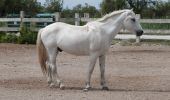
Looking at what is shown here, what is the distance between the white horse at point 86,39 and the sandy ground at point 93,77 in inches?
19.2

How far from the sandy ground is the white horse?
0.49 meters

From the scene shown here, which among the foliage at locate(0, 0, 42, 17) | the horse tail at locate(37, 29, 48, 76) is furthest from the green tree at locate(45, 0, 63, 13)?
the horse tail at locate(37, 29, 48, 76)

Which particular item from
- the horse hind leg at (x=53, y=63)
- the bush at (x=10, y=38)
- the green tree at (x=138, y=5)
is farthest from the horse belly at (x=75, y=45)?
the green tree at (x=138, y=5)

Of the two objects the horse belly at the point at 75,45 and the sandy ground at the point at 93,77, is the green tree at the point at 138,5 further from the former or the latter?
the horse belly at the point at 75,45

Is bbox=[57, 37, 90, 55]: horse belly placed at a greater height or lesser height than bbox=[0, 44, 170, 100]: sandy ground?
greater

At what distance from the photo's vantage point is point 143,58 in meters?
17.6

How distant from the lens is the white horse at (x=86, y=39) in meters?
10.6

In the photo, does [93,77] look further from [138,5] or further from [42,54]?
[138,5]

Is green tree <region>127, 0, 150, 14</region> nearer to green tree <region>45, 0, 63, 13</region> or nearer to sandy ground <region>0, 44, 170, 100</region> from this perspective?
green tree <region>45, 0, 63, 13</region>

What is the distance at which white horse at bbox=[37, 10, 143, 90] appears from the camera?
10555 millimetres

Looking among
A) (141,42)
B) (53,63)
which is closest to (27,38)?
(141,42)

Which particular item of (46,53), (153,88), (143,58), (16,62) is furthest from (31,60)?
(153,88)

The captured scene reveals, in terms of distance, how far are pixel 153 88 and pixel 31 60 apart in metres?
7.09

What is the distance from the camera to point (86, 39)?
10.6m
